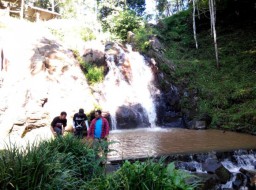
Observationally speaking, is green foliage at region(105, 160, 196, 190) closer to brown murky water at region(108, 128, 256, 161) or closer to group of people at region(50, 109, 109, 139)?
group of people at region(50, 109, 109, 139)

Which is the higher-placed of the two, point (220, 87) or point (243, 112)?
point (220, 87)

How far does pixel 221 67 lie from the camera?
2006 cm

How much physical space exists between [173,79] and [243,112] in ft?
19.2

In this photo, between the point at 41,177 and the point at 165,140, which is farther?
the point at 165,140

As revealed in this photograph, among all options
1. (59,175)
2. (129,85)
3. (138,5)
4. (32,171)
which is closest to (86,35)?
(129,85)

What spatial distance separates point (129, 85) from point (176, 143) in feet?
26.5

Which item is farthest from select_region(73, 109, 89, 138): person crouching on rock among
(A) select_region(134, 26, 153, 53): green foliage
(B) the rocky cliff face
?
(A) select_region(134, 26, 153, 53): green foliage

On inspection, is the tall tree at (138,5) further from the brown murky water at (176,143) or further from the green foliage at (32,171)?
the green foliage at (32,171)

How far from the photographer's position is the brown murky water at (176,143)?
9180 millimetres

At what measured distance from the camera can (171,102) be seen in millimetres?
17438

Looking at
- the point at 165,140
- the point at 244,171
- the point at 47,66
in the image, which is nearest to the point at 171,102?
the point at 165,140

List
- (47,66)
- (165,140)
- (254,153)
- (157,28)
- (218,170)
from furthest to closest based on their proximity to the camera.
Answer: (157,28)
(47,66)
(165,140)
(254,153)
(218,170)

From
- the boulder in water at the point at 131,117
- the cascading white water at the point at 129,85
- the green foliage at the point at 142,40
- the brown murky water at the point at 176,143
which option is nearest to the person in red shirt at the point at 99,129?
the brown murky water at the point at 176,143

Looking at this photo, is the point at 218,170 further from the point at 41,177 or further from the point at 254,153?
the point at 41,177
